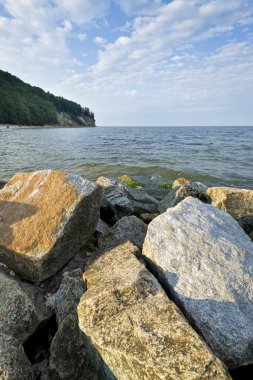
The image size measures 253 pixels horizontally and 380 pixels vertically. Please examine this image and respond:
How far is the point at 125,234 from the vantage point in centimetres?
529

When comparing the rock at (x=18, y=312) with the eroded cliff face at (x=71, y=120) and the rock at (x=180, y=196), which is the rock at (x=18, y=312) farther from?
the eroded cliff face at (x=71, y=120)

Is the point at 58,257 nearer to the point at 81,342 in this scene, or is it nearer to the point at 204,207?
the point at 81,342

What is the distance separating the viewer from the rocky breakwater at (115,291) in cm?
261

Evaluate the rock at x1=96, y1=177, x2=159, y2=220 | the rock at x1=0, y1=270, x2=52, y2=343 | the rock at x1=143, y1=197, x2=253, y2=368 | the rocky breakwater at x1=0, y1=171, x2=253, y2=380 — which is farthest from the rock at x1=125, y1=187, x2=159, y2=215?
the rock at x1=0, y1=270, x2=52, y2=343

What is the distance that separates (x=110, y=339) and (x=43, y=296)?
71.5 inches

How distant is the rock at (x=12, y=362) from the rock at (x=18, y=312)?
594 mm

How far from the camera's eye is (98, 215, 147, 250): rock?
16.9 feet

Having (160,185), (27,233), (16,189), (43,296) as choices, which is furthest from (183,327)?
(160,185)

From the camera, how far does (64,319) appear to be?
130 inches

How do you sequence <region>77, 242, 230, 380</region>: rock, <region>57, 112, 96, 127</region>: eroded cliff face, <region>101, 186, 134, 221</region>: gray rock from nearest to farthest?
<region>77, 242, 230, 380</region>: rock
<region>101, 186, 134, 221</region>: gray rock
<region>57, 112, 96, 127</region>: eroded cliff face

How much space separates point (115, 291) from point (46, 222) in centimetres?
181

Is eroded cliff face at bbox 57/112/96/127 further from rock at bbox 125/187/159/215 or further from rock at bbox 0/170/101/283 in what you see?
rock at bbox 0/170/101/283

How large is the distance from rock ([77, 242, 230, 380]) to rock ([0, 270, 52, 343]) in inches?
Answer: 31.5

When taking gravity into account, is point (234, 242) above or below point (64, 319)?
above
